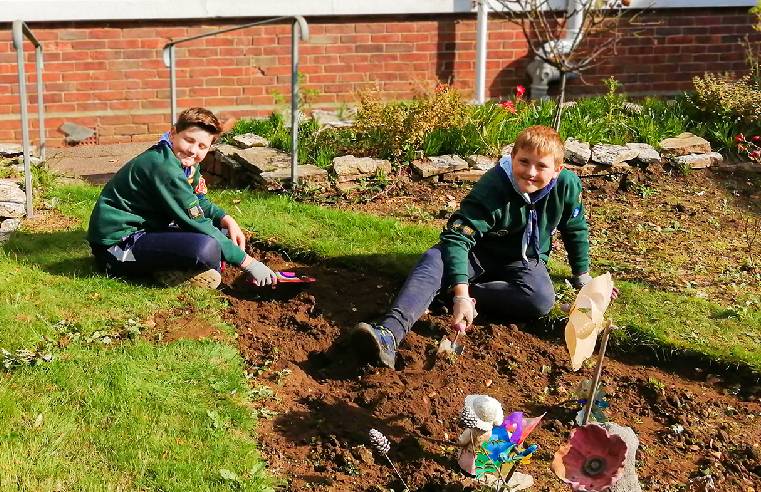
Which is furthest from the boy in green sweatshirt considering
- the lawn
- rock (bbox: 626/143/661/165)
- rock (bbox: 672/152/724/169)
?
rock (bbox: 672/152/724/169)

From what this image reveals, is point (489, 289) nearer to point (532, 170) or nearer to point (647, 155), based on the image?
point (532, 170)

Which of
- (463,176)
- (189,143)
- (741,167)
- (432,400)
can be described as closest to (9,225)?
(189,143)

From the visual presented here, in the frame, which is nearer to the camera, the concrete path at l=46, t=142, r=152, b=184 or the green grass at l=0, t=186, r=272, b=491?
the green grass at l=0, t=186, r=272, b=491

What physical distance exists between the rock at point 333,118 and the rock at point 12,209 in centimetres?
256

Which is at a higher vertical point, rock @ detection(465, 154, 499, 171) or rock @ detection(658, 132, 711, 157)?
rock @ detection(658, 132, 711, 157)

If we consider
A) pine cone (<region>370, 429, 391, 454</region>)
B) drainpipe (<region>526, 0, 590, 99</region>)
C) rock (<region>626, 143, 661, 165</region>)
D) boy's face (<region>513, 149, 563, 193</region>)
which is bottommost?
pine cone (<region>370, 429, 391, 454</region>)

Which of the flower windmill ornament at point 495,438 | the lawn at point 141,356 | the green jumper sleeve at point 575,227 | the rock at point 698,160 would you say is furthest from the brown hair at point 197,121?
the rock at point 698,160

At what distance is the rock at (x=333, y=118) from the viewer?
26.5ft

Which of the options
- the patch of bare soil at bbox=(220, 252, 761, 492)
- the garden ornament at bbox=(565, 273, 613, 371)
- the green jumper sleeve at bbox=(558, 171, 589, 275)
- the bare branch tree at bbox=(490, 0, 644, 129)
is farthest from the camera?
the bare branch tree at bbox=(490, 0, 644, 129)

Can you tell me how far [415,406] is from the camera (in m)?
4.01

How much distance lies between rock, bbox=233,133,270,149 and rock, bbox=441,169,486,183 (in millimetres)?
1518

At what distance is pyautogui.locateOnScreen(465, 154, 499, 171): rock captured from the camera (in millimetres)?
7273

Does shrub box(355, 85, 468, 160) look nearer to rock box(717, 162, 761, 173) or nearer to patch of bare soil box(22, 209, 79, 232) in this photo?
rock box(717, 162, 761, 173)

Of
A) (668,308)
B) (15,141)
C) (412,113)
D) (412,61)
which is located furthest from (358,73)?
(668,308)
